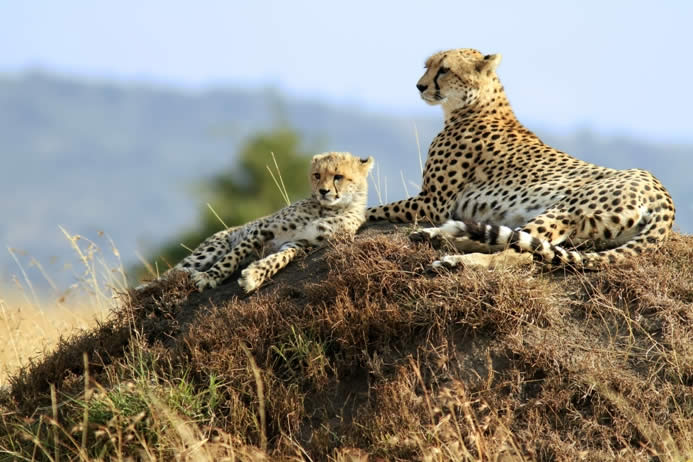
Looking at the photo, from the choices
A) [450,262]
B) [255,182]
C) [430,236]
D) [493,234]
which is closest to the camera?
[450,262]

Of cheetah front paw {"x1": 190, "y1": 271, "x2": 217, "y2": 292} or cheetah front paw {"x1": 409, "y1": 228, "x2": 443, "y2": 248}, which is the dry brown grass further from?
cheetah front paw {"x1": 409, "y1": 228, "x2": 443, "y2": 248}

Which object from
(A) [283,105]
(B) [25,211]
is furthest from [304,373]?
(B) [25,211]

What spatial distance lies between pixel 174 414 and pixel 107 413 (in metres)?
0.29

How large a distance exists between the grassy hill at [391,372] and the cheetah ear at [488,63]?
68.8 inches

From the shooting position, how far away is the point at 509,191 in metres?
5.45

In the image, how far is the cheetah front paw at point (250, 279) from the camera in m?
4.84

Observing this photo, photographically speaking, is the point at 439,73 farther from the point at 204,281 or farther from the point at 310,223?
the point at 204,281

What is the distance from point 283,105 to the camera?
20.4 meters

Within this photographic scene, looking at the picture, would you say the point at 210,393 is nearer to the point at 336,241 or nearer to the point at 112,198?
the point at 336,241

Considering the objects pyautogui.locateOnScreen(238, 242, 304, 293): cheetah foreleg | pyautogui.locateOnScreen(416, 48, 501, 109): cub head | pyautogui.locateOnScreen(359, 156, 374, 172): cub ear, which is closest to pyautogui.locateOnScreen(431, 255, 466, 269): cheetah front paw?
pyautogui.locateOnScreen(238, 242, 304, 293): cheetah foreleg

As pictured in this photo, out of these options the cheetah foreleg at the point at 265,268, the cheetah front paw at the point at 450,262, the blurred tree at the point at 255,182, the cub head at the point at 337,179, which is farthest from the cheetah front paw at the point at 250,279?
the blurred tree at the point at 255,182

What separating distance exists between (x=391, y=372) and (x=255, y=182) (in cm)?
1400

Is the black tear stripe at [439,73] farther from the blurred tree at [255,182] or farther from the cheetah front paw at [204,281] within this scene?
the blurred tree at [255,182]

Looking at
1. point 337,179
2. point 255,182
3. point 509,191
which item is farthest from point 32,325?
point 255,182
